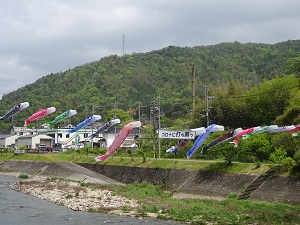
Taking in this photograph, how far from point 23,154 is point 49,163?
14571 millimetres

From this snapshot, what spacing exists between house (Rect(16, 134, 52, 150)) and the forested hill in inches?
1006

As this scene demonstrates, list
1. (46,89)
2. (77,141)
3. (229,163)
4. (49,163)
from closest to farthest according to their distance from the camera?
(229,163)
(49,163)
(77,141)
(46,89)

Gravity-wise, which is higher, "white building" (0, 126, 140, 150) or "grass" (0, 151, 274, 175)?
"white building" (0, 126, 140, 150)

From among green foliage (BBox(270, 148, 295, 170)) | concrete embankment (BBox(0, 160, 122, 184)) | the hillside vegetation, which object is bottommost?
concrete embankment (BBox(0, 160, 122, 184))

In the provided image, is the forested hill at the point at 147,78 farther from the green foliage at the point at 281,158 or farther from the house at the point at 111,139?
the green foliage at the point at 281,158

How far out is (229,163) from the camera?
3856cm

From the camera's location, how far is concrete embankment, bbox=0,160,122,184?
160 ft

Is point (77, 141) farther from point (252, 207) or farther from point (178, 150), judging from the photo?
point (252, 207)

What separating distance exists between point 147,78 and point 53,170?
84.5 m

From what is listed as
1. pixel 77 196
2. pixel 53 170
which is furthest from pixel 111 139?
pixel 77 196

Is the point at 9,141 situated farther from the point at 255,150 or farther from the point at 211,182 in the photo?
the point at 211,182

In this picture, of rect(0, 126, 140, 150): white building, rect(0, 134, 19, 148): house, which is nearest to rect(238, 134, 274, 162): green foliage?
rect(0, 126, 140, 150): white building

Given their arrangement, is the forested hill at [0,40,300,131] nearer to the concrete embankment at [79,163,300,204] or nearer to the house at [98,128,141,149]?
the house at [98,128,141,149]

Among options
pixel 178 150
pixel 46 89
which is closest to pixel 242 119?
pixel 178 150
